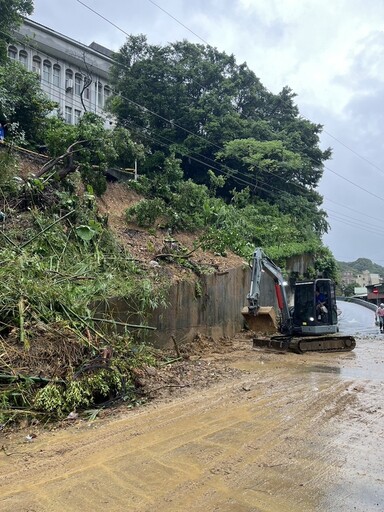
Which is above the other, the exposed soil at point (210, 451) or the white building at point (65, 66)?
the white building at point (65, 66)

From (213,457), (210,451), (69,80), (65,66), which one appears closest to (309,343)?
(210,451)

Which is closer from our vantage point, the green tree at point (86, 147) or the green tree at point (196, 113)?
the green tree at point (86, 147)

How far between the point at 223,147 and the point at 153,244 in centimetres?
1475

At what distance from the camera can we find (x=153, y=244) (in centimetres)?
1609

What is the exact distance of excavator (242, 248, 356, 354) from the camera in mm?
13459

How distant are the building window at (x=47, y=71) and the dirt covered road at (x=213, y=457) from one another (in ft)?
110

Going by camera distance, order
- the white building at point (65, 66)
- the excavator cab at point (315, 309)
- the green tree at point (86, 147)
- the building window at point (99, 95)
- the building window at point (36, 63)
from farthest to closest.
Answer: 1. the building window at point (99, 95)
2. the building window at point (36, 63)
3. the white building at point (65, 66)
4. the green tree at point (86, 147)
5. the excavator cab at point (315, 309)

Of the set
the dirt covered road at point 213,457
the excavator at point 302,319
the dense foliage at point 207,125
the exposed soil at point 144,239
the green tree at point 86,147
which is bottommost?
the dirt covered road at point 213,457

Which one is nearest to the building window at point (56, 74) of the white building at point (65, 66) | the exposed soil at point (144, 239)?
the white building at point (65, 66)

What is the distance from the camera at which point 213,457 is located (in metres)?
4.97

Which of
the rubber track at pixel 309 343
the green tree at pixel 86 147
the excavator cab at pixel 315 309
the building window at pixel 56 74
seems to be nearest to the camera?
the rubber track at pixel 309 343

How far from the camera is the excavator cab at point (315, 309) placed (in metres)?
13.9

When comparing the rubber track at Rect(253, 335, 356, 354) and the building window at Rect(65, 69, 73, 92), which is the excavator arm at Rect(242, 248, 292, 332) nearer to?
the rubber track at Rect(253, 335, 356, 354)

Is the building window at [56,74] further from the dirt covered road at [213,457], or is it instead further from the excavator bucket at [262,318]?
the dirt covered road at [213,457]
